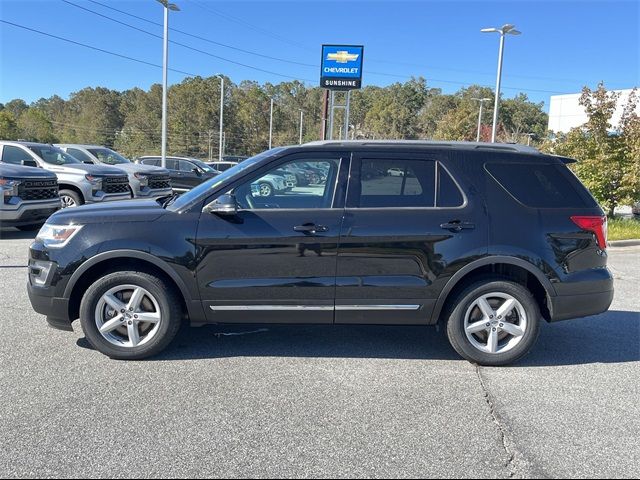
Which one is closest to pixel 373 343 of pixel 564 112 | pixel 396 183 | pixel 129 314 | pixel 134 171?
pixel 396 183

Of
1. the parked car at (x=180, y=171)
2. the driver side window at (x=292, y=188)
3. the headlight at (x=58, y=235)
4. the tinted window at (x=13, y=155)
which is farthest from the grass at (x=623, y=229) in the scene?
the parked car at (x=180, y=171)

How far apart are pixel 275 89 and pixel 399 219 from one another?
10246 centimetres

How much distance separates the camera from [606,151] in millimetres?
12453

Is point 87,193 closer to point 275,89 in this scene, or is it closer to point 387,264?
point 387,264

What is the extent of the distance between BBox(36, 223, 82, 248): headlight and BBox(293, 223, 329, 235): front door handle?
174cm

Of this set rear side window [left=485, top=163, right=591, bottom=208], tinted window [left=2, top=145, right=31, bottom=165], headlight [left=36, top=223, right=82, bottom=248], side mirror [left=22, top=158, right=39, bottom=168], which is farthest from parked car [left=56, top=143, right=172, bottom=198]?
rear side window [left=485, top=163, right=591, bottom=208]

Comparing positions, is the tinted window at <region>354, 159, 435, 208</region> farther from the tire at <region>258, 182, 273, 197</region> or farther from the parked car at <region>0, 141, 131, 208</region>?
the parked car at <region>0, 141, 131, 208</region>

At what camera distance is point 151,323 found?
13.4 feet

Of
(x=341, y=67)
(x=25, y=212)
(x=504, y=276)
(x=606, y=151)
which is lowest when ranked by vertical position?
(x=25, y=212)

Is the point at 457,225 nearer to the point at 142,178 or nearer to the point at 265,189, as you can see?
the point at 265,189

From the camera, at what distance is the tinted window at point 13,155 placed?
11.6m

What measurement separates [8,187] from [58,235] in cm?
683

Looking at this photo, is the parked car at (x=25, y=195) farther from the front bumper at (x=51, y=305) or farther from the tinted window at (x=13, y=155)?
the front bumper at (x=51, y=305)

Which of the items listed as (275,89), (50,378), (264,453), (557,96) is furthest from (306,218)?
(275,89)
